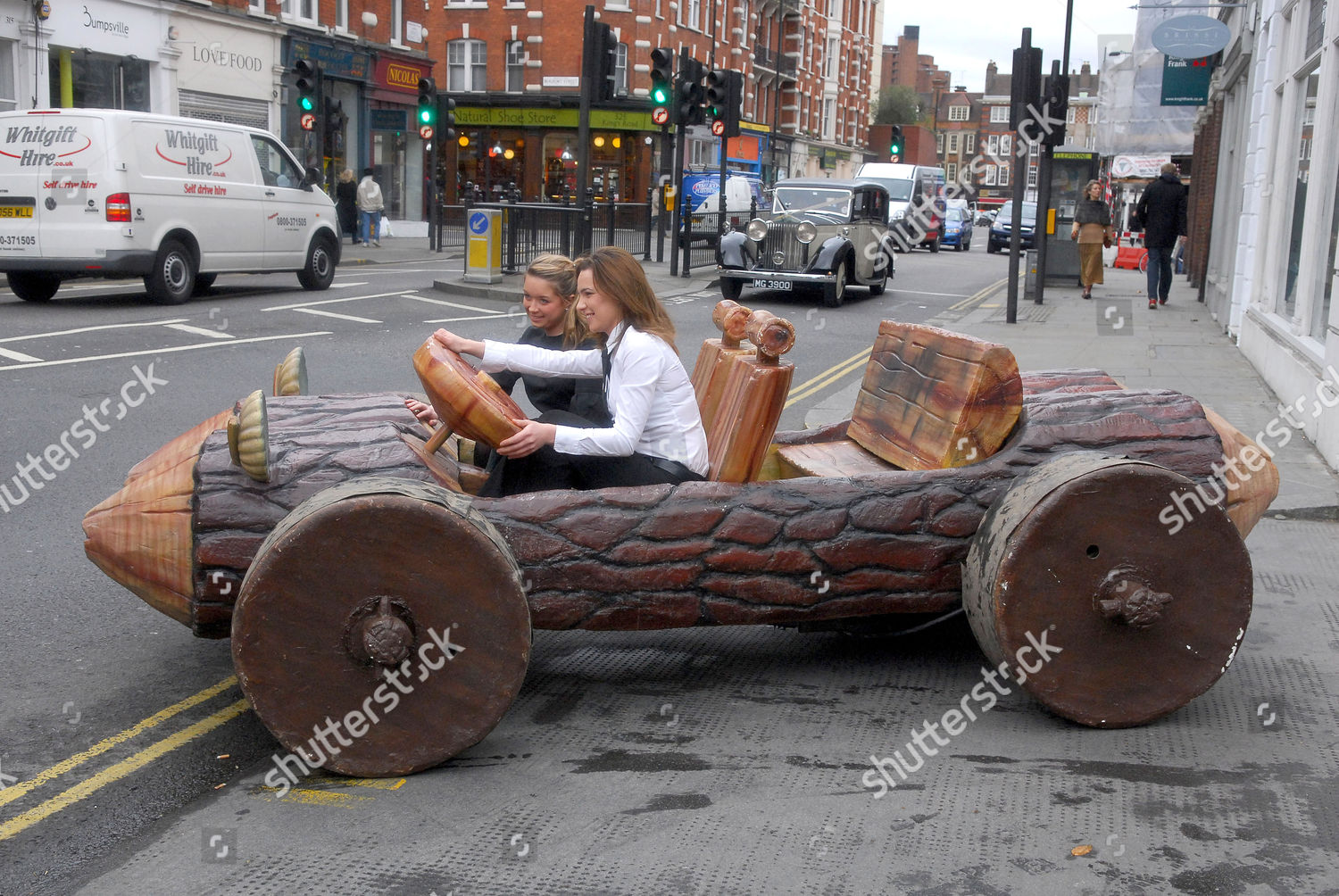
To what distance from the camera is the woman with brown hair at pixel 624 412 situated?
3.72 metres

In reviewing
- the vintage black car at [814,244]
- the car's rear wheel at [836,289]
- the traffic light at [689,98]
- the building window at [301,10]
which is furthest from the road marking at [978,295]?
the building window at [301,10]

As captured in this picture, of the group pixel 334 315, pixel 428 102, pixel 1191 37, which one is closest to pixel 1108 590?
pixel 334 315

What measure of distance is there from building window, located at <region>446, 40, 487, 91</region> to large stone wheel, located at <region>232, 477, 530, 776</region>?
158 ft

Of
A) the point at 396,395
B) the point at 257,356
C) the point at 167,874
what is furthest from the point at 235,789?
the point at 257,356

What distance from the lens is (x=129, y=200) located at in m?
13.5

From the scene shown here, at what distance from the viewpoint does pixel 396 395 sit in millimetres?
4000

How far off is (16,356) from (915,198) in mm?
29479

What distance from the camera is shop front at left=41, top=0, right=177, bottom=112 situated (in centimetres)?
2300

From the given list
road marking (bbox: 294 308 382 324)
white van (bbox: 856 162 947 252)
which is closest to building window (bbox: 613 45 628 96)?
white van (bbox: 856 162 947 252)

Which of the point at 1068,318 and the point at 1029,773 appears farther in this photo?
the point at 1068,318

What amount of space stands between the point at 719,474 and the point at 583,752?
2.84ft

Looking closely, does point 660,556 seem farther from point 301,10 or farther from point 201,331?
point 301,10

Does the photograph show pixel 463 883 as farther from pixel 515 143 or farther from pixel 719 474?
pixel 515 143

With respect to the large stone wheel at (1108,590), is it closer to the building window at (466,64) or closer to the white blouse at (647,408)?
the white blouse at (647,408)
